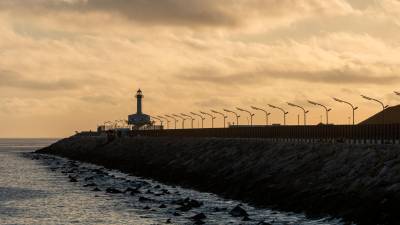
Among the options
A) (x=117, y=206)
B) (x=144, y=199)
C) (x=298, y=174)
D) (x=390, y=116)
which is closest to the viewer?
(x=117, y=206)

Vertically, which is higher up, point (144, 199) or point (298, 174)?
point (298, 174)

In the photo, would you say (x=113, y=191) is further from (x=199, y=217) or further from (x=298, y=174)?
(x=199, y=217)

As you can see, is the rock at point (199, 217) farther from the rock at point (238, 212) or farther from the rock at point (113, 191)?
the rock at point (113, 191)

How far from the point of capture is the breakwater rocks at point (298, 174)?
141ft

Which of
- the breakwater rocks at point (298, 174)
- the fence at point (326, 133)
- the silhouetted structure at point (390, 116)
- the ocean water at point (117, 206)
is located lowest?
the ocean water at point (117, 206)

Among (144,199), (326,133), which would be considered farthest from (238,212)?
(326,133)

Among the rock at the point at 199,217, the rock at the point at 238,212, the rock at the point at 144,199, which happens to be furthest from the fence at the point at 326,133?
the rock at the point at 199,217

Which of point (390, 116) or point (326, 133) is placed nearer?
point (326, 133)

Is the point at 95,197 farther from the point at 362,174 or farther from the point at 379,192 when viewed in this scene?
the point at 379,192

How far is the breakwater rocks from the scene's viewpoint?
4288 centimetres

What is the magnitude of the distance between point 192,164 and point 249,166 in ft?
60.8

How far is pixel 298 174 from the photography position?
5884 cm

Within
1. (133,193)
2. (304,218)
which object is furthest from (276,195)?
(133,193)

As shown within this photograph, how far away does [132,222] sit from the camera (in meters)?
47.6
